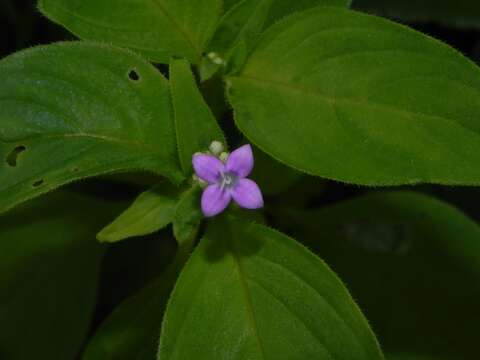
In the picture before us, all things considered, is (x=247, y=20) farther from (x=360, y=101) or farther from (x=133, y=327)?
(x=133, y=327)

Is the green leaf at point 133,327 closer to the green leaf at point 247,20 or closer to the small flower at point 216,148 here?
the small flower at point 216,148

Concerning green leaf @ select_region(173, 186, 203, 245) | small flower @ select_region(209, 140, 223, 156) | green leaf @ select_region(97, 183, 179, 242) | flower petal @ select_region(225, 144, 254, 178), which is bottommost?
green leaf @ select_region(97, 183, 179, 242)

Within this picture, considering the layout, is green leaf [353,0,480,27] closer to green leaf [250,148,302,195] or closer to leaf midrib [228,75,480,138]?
green leaf [250,148,302,195]

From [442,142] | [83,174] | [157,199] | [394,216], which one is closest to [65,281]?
[157,199]

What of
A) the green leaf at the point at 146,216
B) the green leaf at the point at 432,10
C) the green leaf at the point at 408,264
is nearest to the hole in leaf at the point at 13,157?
the green leaf at the point at 146,216

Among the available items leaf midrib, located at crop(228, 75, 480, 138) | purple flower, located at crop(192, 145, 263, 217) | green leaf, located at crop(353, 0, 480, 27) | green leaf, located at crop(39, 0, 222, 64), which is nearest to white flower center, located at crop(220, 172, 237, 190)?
purple flower, located at crop(192, 145, 263, 217)

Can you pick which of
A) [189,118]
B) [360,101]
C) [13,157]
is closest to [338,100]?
[360,101]
